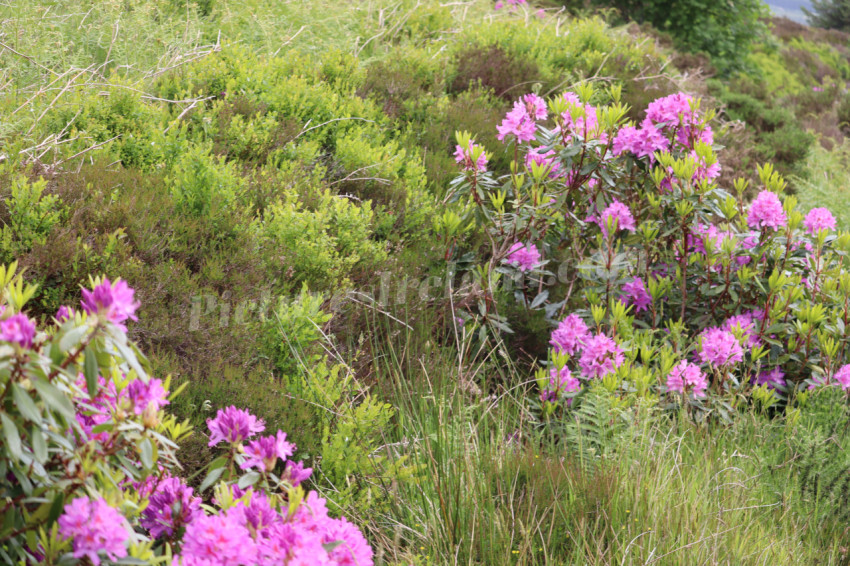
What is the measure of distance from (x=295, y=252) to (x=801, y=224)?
256cm

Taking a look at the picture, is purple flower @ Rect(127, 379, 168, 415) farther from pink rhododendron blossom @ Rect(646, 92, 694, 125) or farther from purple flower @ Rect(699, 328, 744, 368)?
pink rhododendron blossom @ Rect(646, 92, 694, 125)

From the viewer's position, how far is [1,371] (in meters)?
1.13

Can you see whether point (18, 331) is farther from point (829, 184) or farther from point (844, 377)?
point (829, 184)

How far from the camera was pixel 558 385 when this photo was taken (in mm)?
3113

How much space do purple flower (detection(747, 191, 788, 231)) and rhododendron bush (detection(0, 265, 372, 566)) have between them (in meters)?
2.79

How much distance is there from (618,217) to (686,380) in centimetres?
86

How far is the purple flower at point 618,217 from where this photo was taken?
11.7 ft

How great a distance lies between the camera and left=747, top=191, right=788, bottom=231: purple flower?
3463 millimetres

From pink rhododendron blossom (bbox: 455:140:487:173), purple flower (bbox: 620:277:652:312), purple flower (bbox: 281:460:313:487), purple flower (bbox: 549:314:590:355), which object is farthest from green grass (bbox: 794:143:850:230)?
purple flower (bbox: 281:460:313:487)

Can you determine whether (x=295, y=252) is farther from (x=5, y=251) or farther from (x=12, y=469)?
(x=12, y=469)

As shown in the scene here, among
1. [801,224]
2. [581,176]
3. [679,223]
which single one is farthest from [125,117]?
[801,224]

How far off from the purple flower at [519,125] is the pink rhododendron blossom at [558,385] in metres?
1.17

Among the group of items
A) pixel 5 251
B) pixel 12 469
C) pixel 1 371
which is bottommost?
pixel 5 251

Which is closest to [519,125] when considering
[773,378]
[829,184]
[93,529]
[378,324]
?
[378,324]
